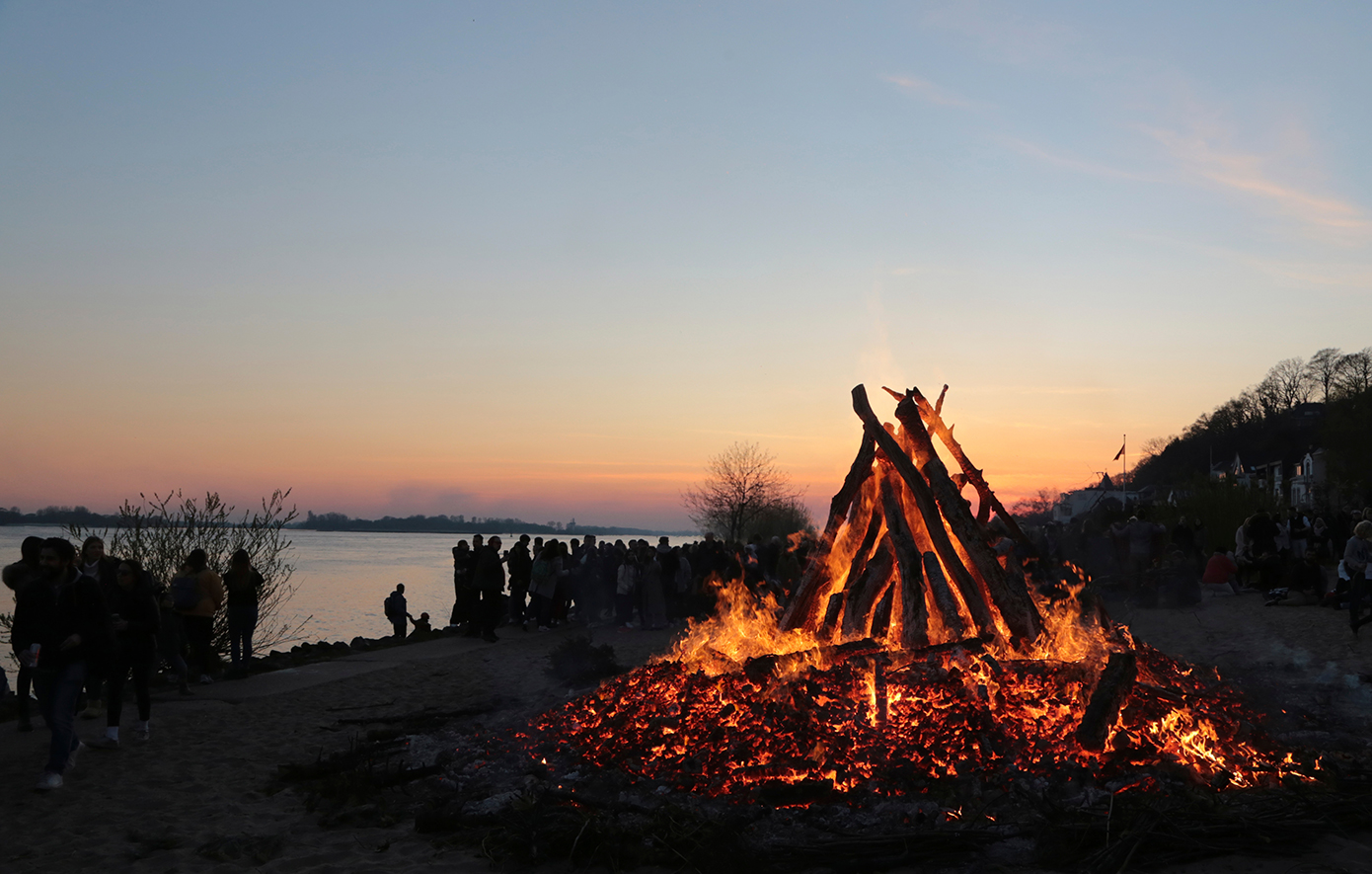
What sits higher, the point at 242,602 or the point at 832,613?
the point at 832,613

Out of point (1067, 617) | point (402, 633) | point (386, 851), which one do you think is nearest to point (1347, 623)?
point (1067, 617)

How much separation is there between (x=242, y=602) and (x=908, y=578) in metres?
8.63

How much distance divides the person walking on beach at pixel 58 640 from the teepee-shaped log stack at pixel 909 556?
229 inches

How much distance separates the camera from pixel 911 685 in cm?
690

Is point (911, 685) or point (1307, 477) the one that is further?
point (1307, 477)

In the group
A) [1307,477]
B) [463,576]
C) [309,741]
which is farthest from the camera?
[1307,477]

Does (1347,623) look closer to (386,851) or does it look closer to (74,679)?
(386,851)

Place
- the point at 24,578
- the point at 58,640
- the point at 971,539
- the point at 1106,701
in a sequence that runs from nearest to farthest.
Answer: the point at 1106,701, the point at 58,640, the point at 971,539, the point at 24,578

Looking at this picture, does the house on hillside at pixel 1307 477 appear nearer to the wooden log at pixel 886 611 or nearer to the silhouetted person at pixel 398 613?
the silhouetted person at pixel 398 613

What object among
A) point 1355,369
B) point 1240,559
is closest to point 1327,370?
point 1355,369

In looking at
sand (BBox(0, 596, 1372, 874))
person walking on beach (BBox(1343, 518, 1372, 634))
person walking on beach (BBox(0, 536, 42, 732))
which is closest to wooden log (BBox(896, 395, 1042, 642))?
sand (BBox(0, 596, 1372, 874))

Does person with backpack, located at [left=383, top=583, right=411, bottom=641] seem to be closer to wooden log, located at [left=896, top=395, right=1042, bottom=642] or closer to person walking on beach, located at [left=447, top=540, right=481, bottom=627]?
person walking on beach, located at [left=447, top=540, right=481, bottom=627]

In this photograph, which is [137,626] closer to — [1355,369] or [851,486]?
[851,486]

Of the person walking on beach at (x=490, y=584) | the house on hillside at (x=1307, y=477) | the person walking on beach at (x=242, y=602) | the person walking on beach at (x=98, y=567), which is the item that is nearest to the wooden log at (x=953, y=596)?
the person walking on beach at (x=98, y=567)
